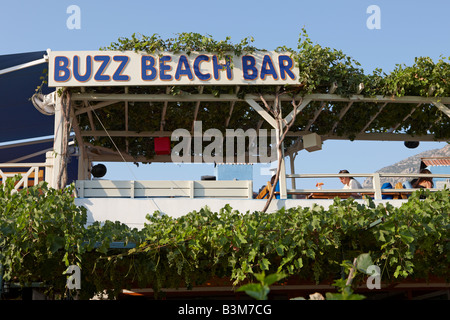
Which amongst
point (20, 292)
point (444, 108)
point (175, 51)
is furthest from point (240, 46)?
point (20, 292)

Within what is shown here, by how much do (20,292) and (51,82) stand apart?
2.83 metres

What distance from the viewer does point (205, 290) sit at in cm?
859

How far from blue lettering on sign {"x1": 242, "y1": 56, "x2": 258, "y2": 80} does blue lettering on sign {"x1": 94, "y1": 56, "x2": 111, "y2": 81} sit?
190 cm

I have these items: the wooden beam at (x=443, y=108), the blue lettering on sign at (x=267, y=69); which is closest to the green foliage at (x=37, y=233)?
the blue lettering on sign at (x=267, y=69)

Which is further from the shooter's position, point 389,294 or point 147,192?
point 389,294

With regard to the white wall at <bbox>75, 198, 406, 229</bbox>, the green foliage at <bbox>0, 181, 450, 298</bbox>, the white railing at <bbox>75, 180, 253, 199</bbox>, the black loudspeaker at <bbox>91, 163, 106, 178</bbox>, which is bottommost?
the green foliage at <bbox>0, 181, 450, 298</bbox>

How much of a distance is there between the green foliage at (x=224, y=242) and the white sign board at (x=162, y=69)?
2.16m

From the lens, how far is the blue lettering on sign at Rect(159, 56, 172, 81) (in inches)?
320

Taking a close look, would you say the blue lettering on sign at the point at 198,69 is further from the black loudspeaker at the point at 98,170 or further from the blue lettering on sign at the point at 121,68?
the black loudspeaker at the point at 98,170

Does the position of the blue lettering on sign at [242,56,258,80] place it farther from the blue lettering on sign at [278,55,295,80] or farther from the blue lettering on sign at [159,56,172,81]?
the blue lettering on sign at [159,56,172,81]

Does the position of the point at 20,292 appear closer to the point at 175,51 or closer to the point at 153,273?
the point at 153,273

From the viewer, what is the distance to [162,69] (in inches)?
321

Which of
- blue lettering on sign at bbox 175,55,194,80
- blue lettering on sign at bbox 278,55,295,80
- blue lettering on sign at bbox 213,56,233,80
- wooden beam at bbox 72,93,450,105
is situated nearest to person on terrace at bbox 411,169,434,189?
wooden beam at bbox 72,93,450,105

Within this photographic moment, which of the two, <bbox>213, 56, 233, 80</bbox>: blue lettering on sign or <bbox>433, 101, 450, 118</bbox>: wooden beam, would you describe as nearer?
<bbox>213, 56, 233, 80</bbox>: blue lettering on sign
